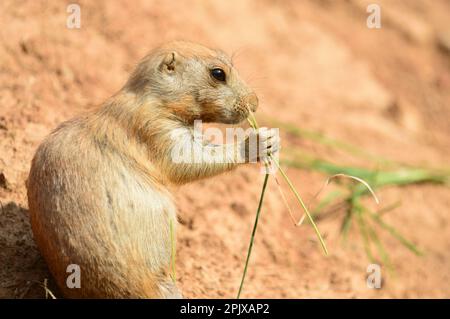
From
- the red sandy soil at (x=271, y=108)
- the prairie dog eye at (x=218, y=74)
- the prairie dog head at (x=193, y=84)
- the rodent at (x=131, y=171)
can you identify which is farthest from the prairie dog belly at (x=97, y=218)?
the prairie dog eye at (x=218, y=74)

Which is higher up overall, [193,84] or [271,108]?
[193,84]

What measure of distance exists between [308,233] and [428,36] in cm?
618

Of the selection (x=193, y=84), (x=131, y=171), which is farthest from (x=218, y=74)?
(x=131, y=171)

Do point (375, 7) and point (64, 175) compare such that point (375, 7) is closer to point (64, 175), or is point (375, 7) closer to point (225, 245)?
point (225, 245)

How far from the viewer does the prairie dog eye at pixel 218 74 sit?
4.92 m

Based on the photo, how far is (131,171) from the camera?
14.4 feet

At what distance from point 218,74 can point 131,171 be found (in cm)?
106

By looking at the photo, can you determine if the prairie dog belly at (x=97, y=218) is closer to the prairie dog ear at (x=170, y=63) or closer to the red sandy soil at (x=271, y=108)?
the red sandy soil at (x=271, y=108)

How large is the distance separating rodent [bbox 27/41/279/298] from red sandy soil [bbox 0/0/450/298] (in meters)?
0.62

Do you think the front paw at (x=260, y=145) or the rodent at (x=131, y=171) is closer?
the rodent at (x=131, y=171)

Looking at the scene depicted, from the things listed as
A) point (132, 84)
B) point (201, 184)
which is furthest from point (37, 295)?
point (201, 184)

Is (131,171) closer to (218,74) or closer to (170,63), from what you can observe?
(170,63)

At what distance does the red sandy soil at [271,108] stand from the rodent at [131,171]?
2.03 ft

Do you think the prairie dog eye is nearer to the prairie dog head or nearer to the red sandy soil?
the prairie dog head
